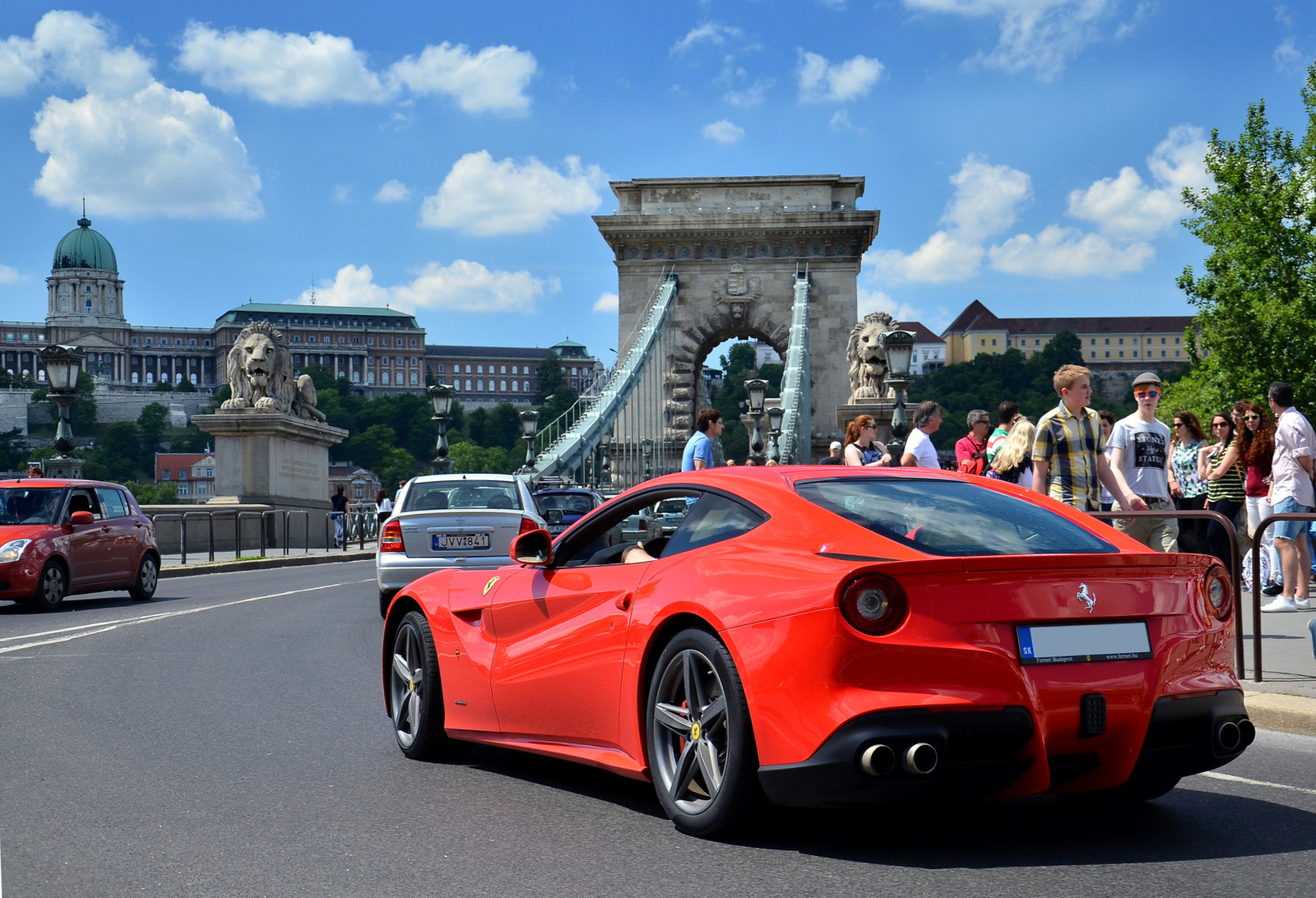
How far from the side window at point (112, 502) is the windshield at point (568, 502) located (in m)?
6.38

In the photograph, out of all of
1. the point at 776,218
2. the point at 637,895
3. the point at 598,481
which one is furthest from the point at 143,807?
the point at 776,218

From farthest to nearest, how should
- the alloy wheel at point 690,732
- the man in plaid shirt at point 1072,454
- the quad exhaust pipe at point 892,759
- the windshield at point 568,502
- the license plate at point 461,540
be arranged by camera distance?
the windshield at point 568,502 < the license plate at point 461,540 < the man in plaid shirt at point 1072,454 < the alloy wheel at point 690,732 < the quad exhaust pipe at point 892,759

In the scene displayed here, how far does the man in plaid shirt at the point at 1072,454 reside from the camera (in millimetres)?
9750

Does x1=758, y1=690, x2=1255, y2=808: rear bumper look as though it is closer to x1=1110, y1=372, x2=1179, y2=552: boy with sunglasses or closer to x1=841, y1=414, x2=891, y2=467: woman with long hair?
x1=1110, y1=372, x2=1179, y2=552: boy with sunglasses

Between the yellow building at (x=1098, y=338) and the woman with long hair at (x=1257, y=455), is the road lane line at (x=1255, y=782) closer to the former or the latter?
the woman with long hair at (x=1257, y=455)

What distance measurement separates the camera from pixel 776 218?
163 ft

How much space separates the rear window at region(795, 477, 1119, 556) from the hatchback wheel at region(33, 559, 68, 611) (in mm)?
12246

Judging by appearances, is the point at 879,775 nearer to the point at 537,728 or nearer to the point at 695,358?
the point at 537,728

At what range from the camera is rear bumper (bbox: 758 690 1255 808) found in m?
4.16

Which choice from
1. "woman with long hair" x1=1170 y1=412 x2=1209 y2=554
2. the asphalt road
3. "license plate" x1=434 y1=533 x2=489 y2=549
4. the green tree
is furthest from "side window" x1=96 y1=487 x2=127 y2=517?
the green tree

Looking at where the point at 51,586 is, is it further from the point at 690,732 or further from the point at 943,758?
the point at 943,758

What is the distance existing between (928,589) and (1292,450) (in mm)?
9023

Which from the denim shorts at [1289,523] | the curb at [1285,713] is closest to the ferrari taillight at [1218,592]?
the curb at [1285,713]

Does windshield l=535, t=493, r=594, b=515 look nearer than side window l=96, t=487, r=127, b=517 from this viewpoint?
No
